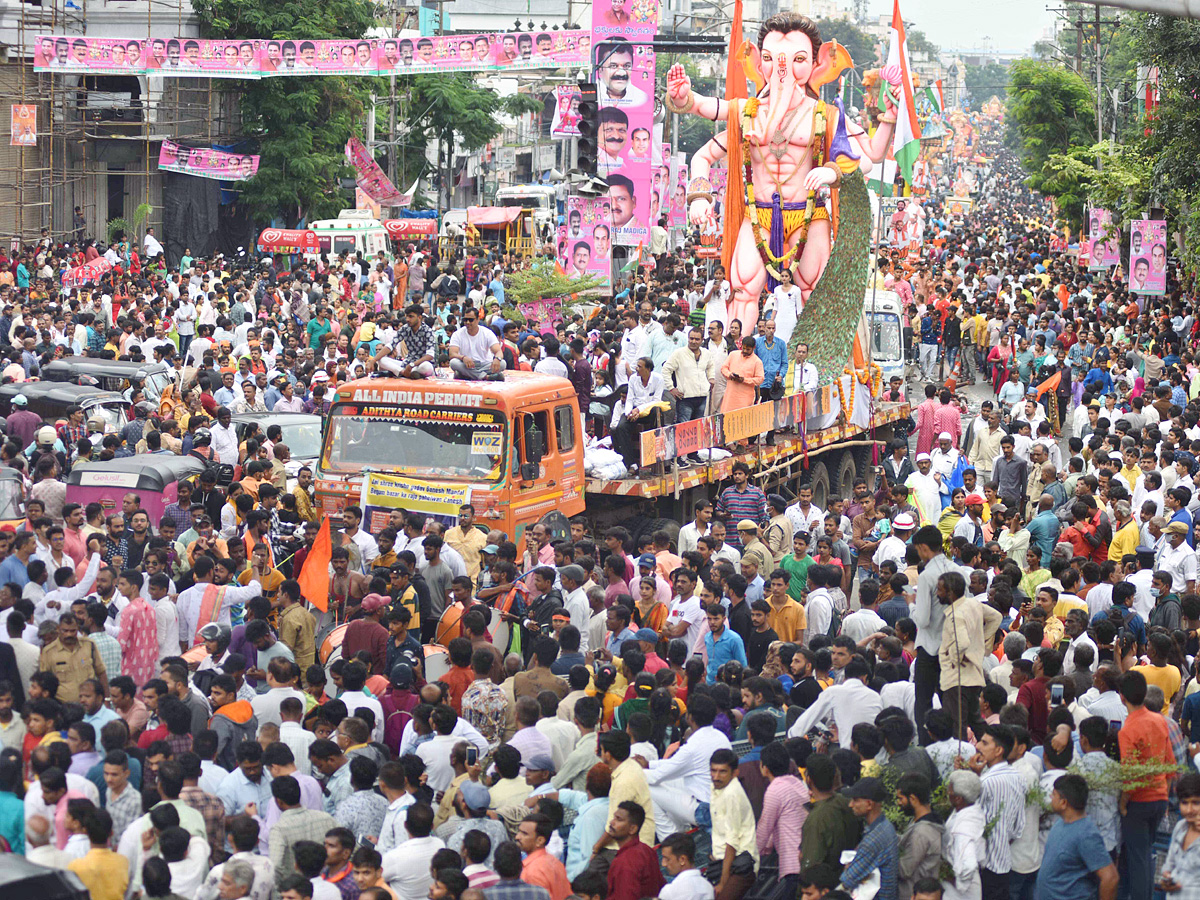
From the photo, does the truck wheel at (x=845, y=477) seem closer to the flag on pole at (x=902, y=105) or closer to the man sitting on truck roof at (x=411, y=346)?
the man sitting on truck roof at (x=411, y=346)

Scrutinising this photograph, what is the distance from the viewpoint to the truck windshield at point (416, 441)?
1256 centimetres

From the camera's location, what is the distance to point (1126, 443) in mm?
15148

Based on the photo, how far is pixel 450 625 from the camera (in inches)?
408

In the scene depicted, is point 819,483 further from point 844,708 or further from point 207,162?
point 207,162

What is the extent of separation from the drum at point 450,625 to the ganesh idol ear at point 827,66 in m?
11.2

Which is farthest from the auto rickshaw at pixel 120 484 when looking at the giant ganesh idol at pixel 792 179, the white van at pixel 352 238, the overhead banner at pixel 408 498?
the white van at pixel 352 238

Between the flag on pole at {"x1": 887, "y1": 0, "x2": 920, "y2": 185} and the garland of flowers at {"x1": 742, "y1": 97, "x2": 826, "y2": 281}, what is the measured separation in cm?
251

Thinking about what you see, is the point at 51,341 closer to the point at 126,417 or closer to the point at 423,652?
the point at 126,417

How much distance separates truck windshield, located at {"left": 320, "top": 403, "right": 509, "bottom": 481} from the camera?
41.2 feet

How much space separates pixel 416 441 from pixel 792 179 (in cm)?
852

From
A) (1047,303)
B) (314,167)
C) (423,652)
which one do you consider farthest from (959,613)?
(314,167)

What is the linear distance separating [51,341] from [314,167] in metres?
22.4

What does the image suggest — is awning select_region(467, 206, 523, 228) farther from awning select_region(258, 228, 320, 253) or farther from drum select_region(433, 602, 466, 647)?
drum select_region(433, 602, 466, 647)

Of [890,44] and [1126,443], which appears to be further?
[890,44]
